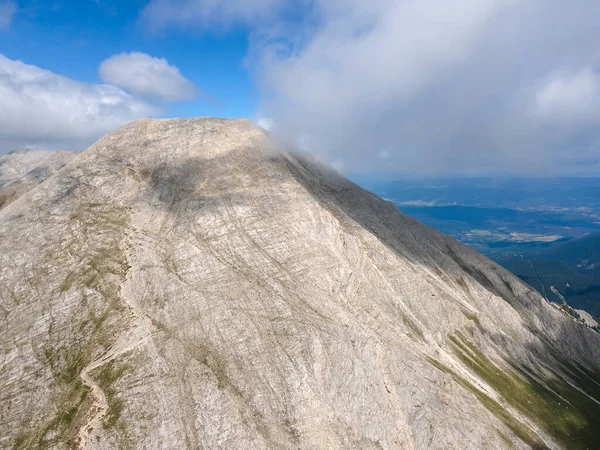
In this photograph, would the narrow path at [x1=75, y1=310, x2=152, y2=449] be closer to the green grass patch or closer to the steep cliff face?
the steep cliff face

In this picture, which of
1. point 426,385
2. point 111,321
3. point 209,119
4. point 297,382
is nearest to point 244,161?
point 209,119

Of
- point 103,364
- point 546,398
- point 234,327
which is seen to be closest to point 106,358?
point 103,364

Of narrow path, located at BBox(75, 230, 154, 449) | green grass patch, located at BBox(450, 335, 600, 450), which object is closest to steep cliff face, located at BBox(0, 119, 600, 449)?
narrow path, located at BBox(75, 230, 154, 449)

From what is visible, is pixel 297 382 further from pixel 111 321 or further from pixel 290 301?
pixel 111 321

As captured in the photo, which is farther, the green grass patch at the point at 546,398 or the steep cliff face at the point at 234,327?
the green grass patch at the point at 546,398

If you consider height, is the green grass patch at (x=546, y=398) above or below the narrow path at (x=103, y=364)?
below

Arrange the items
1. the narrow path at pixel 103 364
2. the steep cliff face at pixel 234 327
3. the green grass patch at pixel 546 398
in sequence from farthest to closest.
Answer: the green grass patch at pixel 546 398 → the steep cliff face at pixel 234 327 → the narrow path at pixel 103 364

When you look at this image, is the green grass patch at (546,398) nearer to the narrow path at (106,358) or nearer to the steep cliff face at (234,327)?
the steep cliff face at (234,327)

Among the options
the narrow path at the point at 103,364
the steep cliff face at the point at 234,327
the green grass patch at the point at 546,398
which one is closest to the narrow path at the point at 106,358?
the narrow path at the point at 103,364
